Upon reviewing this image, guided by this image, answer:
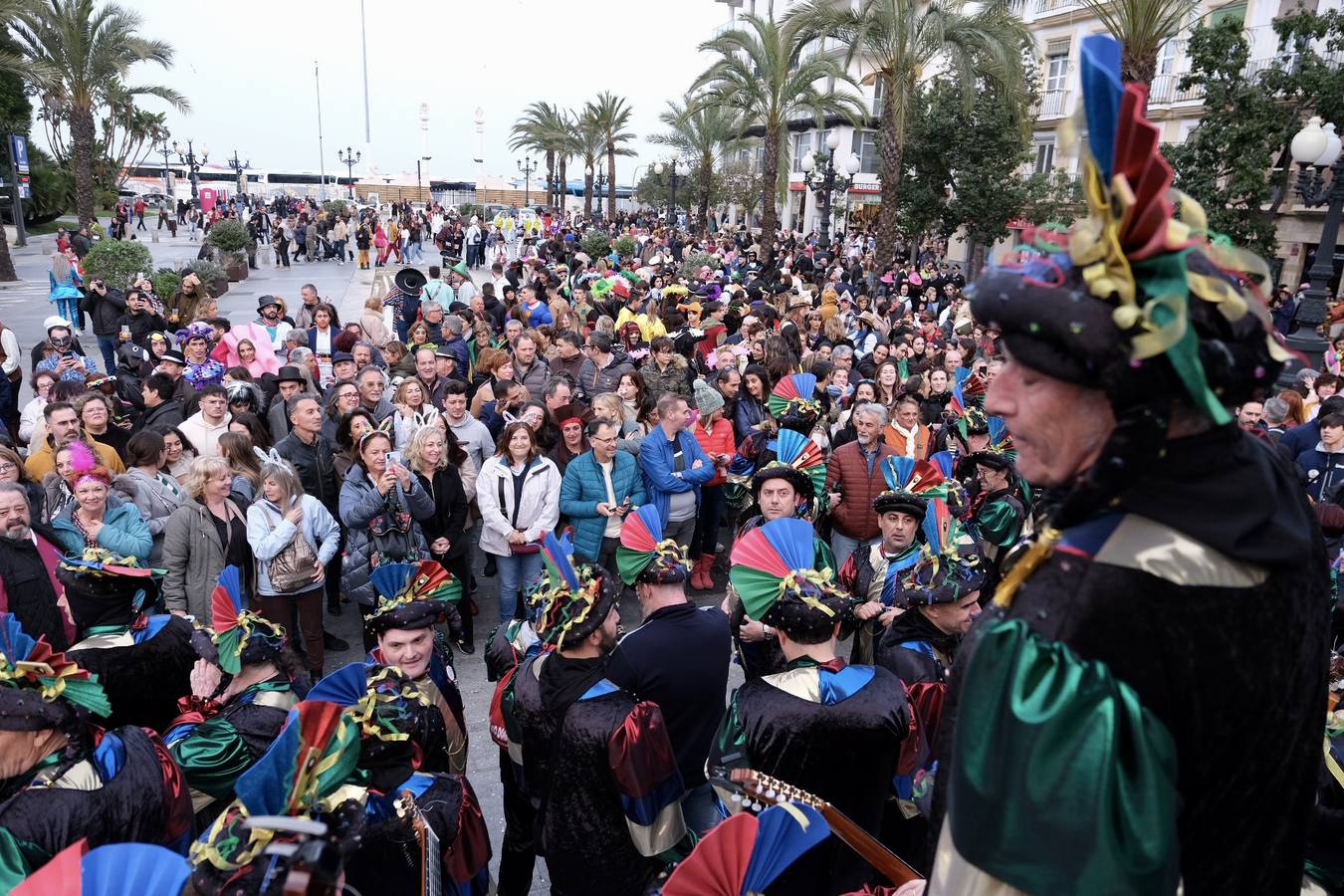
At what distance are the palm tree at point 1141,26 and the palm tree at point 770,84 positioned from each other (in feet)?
34.2

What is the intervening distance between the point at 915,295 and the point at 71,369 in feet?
56.5

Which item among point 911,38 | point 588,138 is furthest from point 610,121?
point 911,38

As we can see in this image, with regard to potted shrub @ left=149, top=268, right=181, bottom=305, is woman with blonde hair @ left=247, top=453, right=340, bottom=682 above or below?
below

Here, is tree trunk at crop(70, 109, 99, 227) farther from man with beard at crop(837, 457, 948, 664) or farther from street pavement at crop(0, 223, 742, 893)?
man with beard at crop(837, 457, 948, 664)

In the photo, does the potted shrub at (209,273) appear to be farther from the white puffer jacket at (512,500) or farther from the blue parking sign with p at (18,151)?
the blue parking sign with p at (18,151)

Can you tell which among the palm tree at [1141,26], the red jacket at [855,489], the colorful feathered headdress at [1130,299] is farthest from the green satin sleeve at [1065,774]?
the palm tree at [1141,26]

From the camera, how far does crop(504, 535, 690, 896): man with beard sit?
3.12 meters

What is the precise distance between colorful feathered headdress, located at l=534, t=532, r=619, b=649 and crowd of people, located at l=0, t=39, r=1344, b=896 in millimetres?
22

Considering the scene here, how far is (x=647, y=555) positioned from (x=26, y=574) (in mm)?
3268

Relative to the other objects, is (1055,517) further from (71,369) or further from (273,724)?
(71,369)

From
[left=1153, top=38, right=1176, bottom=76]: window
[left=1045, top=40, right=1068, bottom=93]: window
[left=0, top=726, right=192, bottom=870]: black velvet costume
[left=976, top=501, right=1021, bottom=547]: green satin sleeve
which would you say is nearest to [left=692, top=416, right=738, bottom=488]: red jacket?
[left=976, top=501, right=1021, bottom=547]: green satin sleeve

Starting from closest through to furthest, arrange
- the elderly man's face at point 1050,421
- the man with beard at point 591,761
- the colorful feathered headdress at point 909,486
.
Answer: the elderly man's face at point 1050,421
the man with beard at point 591,761
the colorful feathered headdress at point 909,486

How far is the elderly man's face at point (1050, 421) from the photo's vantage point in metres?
1.25

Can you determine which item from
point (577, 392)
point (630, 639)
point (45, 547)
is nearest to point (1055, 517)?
point (630, 639)
